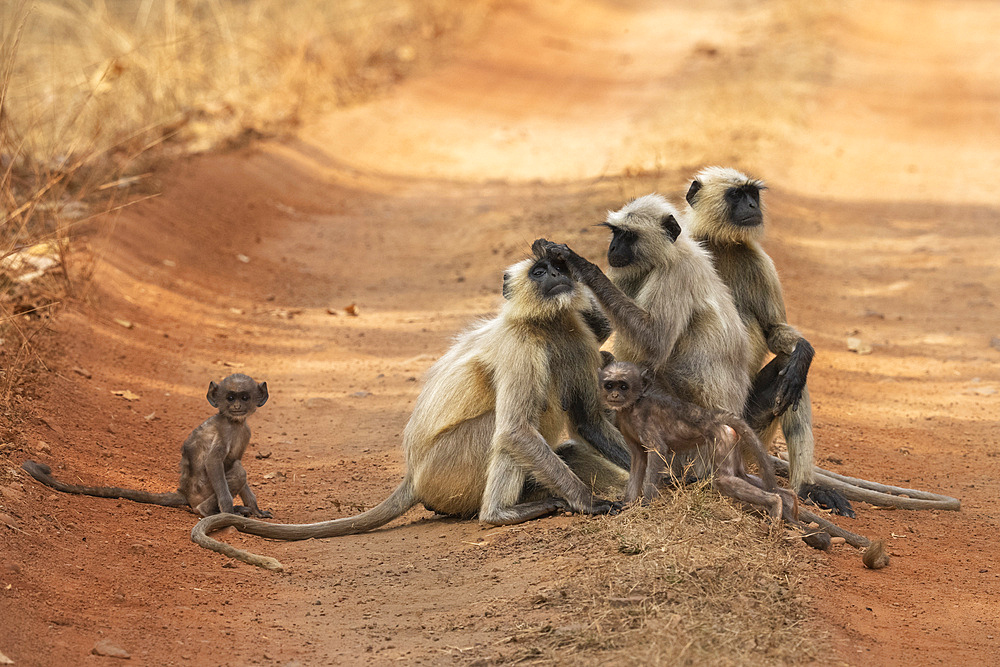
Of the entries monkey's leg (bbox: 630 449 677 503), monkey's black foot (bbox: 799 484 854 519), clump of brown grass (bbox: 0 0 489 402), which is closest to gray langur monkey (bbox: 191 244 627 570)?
monkey's leg (bbox: 630 449 677 503)

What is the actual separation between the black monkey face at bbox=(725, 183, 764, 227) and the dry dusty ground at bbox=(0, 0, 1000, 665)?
1581 mm

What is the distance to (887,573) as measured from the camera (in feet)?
13.8

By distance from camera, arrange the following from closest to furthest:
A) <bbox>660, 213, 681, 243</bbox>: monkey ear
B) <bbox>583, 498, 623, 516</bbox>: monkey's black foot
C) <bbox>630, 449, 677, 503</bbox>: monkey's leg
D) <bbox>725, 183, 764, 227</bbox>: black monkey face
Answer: <bbox>630, 449, 677, 503</bbox>: monkey's leg
<bbox>583, 498, 623, 516</bbox>: monkey's black foot
<bbox>660, 213, 681, 243</bbox>: monkey ear
<bbox>725, 183, 764, 227</bbox>: black monkey face

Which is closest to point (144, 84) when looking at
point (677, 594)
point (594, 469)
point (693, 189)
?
point (693, 189)

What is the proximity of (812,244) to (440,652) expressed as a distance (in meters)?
7.48

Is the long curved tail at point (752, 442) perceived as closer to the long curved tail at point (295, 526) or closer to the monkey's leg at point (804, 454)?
the monkey's leg at point (804, 454)

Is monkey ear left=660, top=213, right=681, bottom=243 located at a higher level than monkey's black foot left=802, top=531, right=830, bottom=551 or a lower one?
higher

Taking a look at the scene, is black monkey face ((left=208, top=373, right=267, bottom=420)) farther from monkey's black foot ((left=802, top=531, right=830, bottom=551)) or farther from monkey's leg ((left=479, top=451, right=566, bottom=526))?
monkey's black foot ((left=802, top=531, right=830, bottom=551))

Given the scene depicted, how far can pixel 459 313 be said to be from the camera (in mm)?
8078

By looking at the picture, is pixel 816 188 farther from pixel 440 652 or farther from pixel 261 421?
pixel 440 652

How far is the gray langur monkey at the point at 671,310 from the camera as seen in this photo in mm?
4367

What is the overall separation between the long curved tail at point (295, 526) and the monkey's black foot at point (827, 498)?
1906mm

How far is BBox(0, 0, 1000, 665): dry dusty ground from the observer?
154 inches

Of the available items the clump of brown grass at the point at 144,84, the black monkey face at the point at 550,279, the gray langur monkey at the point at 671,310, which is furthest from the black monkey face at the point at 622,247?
the clump of brown grass at the point at 144,84
